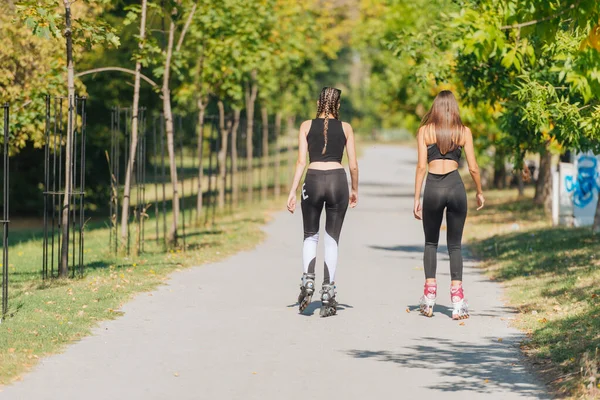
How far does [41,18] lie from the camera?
11.1 meters

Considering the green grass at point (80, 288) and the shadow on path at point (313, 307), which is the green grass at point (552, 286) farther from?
the green grass at point (80, 288)

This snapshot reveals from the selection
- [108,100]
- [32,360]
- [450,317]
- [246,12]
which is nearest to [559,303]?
[450,317]

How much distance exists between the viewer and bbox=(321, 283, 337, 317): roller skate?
9.59 m

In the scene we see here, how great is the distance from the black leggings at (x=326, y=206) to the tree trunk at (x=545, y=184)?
1234 cm

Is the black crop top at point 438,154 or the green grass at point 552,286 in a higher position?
the black crop top at point 438,154

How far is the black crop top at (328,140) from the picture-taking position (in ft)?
31.2

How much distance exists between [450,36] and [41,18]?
22.3 feet

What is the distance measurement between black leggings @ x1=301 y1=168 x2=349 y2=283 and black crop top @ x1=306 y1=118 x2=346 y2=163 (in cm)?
13

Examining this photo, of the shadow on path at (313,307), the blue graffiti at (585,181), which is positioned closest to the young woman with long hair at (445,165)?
the shadow on path at (313,307)

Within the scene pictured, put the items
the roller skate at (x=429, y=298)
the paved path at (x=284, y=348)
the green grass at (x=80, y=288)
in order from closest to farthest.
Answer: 1. the paved path at (x=284, y=348)
2. the green grass at (x=80, y=288)
3. the roller skate at (x=429, y=298)

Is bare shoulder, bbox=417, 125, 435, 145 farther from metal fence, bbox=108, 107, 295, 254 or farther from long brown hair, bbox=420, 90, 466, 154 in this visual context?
metal fence, bbox=108, 107, 295, 254

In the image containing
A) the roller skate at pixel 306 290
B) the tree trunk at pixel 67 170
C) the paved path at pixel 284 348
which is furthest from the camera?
the tree trunk at pixel 67 170

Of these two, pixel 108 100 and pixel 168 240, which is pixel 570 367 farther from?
pixel 108 100

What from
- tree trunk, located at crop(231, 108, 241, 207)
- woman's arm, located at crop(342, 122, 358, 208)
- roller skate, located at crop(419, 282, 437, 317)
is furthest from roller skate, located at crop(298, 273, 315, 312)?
tree trunk, located at crop(231, 108, 241, 207)
